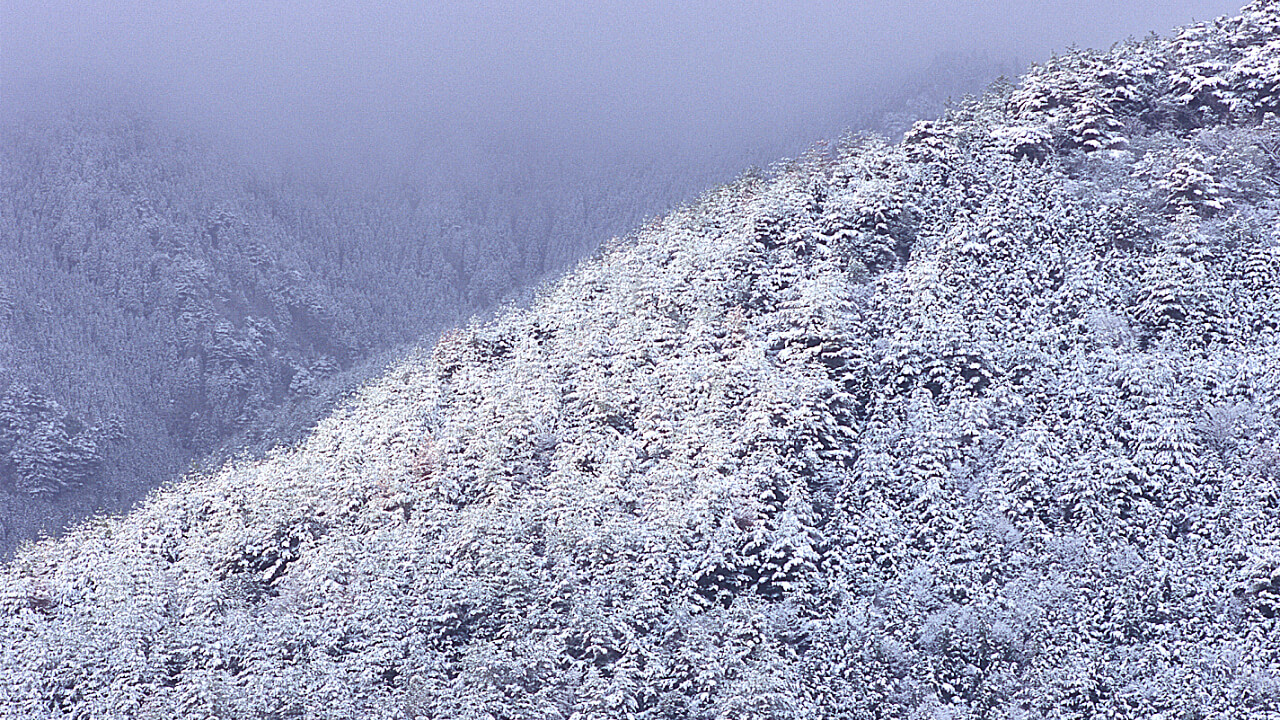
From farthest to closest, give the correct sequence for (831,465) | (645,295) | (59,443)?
1. (59,443)
2. (645,295)
3. (831,465)

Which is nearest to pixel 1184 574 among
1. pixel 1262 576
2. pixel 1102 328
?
pixel 1262 576

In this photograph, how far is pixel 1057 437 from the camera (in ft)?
108

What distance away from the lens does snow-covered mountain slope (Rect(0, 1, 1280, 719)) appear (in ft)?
95.7

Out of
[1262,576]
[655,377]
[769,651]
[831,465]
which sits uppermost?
[655,377]

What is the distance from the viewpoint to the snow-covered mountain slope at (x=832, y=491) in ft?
95.7

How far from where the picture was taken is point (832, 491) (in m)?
34.0

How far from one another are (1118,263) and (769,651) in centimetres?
1961

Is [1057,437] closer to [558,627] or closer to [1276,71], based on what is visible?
[558,627]

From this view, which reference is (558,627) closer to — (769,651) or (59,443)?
(769,651)

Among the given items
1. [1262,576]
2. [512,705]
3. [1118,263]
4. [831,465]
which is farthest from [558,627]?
[1118,263]

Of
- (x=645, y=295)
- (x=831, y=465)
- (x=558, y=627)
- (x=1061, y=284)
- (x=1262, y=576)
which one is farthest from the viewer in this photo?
(x=645, y=295)

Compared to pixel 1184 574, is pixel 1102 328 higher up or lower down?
higher up

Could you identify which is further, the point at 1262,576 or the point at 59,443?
the point at 59,443

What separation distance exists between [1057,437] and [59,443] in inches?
5483
